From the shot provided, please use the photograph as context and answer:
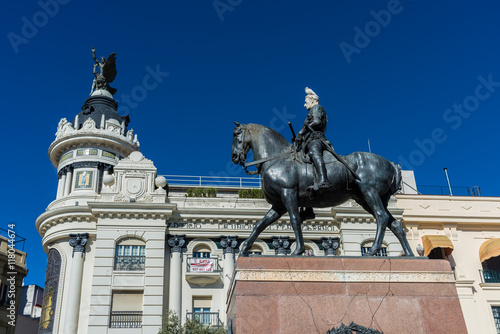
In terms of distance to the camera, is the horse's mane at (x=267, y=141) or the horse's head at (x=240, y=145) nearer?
the horse's mane at (x=267, y=141)

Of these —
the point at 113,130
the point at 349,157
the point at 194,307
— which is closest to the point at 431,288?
the point at 349,157

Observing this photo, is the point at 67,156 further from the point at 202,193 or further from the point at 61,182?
the point at 202,193

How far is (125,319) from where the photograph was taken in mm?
28812

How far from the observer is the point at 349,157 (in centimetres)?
1155

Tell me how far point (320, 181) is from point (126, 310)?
861 inches

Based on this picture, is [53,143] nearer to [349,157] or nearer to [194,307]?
[194,307]

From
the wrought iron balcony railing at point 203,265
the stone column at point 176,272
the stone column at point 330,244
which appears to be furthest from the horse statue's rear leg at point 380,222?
A: the stone column at point 330,244

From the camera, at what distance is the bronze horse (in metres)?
10.9

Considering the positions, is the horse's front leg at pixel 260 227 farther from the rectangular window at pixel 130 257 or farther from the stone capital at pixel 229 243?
the stone capital at pixel 229 243

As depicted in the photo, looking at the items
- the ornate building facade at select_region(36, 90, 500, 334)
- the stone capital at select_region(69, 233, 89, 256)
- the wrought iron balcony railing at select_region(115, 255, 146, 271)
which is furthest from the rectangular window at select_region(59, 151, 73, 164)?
the wrought iron balcony railing at select_region(115, 255, 146, 271)

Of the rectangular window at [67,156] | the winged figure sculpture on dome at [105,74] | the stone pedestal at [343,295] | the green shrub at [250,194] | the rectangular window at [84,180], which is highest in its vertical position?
the winged figure sculpture on dome at [105,74]

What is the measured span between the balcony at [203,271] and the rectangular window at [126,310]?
10.5 feet

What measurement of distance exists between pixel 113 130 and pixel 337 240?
61.2ft

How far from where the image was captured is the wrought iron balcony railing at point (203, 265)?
31.1 m
